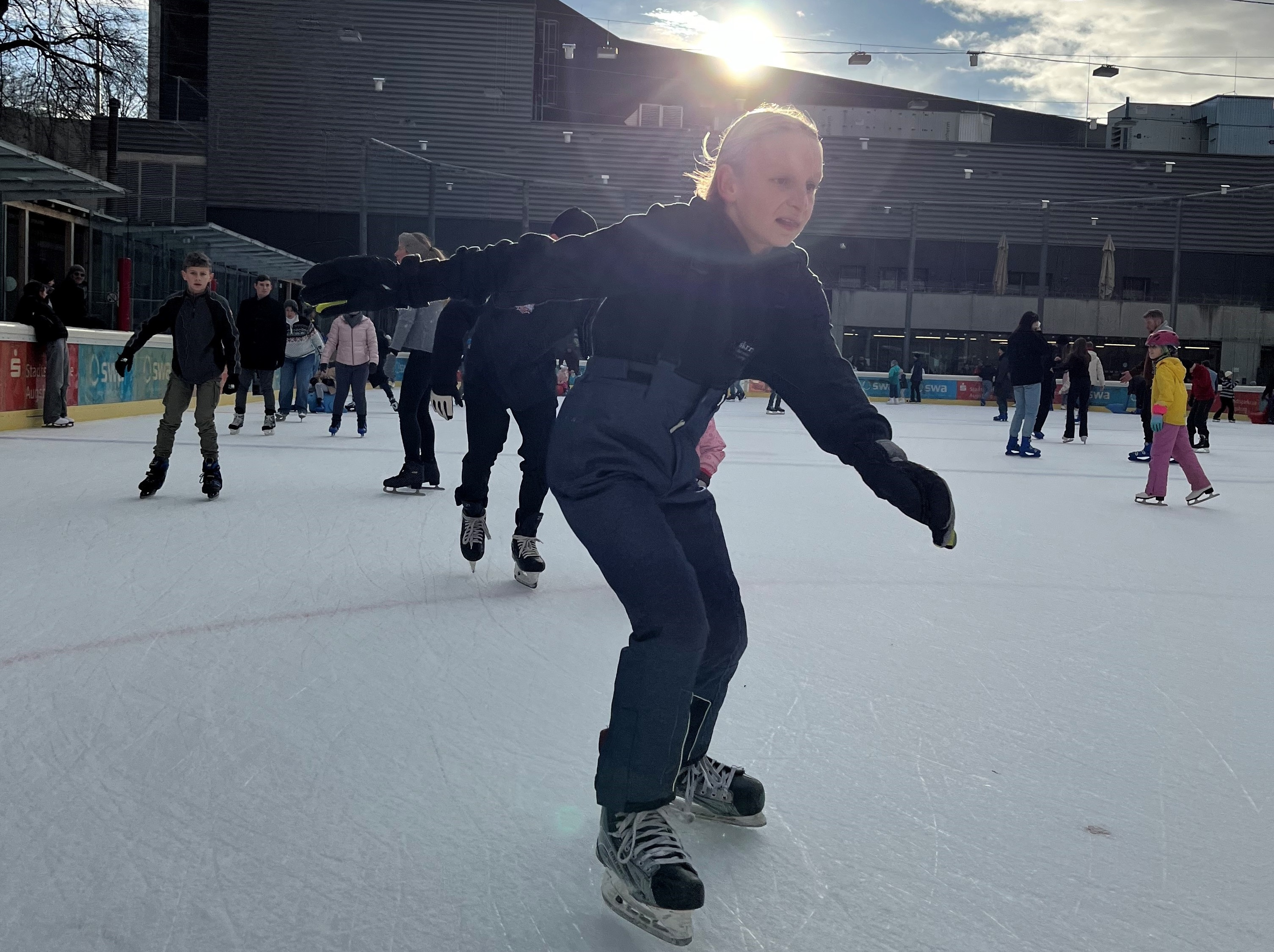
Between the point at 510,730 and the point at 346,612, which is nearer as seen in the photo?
the point at 510,730

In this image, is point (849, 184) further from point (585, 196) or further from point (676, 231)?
point (676, 231)

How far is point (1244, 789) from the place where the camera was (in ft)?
7.72

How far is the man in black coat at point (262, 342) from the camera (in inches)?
438

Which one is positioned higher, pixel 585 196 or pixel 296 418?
pixel 585 196

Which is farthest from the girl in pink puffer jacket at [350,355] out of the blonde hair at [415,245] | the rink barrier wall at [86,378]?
the blonde hair at [415,245]

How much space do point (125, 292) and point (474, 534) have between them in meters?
14.2

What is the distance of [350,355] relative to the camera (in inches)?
407

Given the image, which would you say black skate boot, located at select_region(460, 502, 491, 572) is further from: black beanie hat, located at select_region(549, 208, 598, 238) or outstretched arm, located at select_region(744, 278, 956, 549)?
outstretched arm, located at select_region(744, 278, 956, 549)

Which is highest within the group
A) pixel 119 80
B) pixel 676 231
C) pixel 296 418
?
pixel 119 80

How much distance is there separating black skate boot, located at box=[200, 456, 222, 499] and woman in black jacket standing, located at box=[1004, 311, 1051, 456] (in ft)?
27.3

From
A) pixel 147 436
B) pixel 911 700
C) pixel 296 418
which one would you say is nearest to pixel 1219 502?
pixel 911 700

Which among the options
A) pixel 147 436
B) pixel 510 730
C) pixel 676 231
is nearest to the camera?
pixel 676 231

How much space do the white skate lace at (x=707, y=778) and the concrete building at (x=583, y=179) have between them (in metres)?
29.0

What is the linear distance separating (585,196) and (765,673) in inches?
1302
